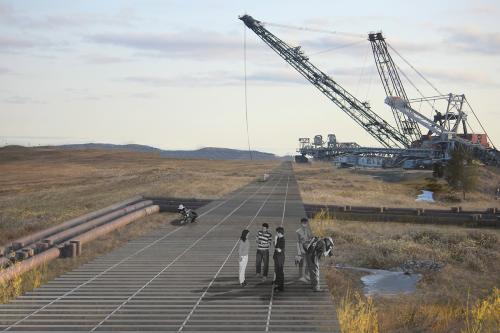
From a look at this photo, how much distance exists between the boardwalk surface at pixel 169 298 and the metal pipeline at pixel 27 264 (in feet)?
5.37

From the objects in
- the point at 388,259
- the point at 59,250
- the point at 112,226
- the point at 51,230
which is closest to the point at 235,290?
the point at 59,250

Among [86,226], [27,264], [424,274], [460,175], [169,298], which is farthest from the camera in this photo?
[460,175]

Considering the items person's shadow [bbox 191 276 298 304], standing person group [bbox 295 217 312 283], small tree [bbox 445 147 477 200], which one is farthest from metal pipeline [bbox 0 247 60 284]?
small tree [bbox 445 147 477 200]

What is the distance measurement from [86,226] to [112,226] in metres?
2.01

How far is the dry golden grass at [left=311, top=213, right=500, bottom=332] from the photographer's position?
17523 millimetres

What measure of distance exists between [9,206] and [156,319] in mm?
40976

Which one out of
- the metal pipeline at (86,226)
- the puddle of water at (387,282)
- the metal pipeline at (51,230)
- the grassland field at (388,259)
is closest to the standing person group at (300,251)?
the grassland field at (388,259)

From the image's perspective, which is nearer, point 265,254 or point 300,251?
point 300,251

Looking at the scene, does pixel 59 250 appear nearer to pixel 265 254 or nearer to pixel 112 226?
pixel 112 226

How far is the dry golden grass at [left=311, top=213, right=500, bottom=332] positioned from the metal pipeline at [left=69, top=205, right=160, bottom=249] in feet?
38.6

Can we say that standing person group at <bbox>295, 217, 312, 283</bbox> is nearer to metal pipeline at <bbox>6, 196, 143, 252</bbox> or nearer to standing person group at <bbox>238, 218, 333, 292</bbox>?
standing person group at <bbox>238, 218, 333, 292</bbox>

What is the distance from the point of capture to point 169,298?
17.9 m

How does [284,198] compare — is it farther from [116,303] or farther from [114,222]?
[116,303]

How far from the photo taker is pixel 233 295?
18.1 m
